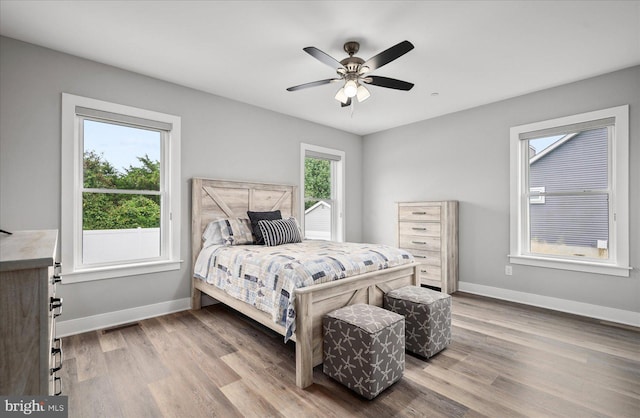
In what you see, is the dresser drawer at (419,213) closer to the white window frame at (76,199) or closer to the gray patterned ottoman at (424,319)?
the gray patterned ottoman at (424,319)

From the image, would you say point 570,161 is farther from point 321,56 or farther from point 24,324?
point 24,324

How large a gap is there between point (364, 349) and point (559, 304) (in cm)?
304

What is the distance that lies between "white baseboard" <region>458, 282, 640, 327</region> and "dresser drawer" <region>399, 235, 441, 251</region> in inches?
28.3

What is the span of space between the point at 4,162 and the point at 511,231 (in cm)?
535

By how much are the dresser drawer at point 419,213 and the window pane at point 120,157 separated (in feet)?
11.1

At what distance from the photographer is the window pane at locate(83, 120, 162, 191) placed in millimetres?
3074

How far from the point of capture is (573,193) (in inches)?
141

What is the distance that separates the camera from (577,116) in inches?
136

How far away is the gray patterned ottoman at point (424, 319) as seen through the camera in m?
2.39

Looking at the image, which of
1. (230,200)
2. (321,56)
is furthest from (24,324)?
(230,200)

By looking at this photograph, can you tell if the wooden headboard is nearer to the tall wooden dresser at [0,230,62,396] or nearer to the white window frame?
the white window frame

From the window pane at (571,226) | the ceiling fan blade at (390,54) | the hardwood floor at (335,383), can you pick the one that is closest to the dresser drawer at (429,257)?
the window pane at (571,226)

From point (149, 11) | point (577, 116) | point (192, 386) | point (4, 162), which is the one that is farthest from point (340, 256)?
point (577, 116)

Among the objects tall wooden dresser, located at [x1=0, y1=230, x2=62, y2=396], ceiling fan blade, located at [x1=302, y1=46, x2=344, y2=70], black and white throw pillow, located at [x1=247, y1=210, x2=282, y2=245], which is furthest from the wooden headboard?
tall wooden dresser, located at [x1=0, y1=230, x2=62, y2=396]
